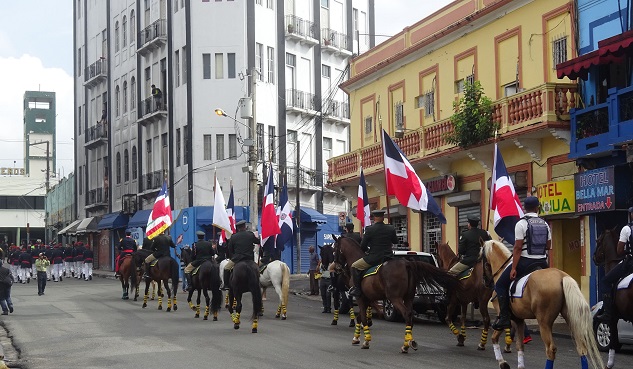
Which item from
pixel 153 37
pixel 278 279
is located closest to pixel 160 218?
pixel 278 279

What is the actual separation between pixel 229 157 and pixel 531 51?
80.5 ft

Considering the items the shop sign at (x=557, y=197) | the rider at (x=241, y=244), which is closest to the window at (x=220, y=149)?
the shop sign at (x=557, y=197)

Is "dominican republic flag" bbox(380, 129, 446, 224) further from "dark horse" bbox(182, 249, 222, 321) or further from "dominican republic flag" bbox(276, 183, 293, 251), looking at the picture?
"dominican republic flag" bbox(276, 183, 293, 251)

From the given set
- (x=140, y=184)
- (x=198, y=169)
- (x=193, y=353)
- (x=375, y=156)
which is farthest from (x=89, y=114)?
(x=193, y=353)

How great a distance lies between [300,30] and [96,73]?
61.3ft

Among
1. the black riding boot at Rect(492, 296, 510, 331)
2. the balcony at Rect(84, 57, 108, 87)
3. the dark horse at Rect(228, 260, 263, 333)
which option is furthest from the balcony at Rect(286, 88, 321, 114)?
the black riding boot at Rect(492, 296, 510, 331)

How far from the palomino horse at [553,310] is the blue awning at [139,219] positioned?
40883 mm

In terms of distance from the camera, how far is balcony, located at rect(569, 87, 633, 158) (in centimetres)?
2142

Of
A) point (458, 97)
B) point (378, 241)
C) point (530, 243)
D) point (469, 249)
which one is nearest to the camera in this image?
point (530, 243)

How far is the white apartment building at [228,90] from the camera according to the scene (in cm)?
4862

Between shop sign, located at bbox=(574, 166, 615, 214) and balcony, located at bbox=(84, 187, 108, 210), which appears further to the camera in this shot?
balcony, located at bbox=(84, 187, 108, 210)

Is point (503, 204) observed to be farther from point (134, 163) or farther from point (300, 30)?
point (134, 163)

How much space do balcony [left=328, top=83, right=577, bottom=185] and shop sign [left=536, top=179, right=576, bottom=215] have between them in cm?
125

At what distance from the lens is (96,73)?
63.8m
